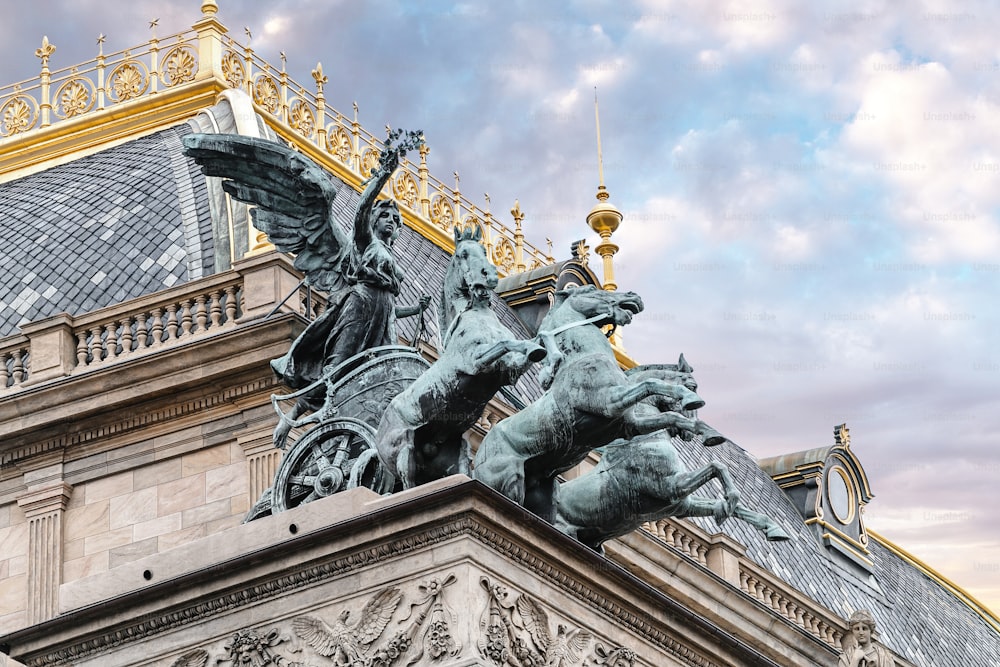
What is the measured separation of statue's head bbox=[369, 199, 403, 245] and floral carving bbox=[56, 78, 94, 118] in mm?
17342

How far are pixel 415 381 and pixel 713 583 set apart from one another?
15.2m

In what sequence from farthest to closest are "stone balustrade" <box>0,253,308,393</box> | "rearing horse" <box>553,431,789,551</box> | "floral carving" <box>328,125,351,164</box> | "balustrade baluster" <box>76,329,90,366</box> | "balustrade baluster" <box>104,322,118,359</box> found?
1. "floral carving" <box>328,125,351,164</box>
2. "balustrade baluster" <box>76,329,90,366</box>
3. "balustrade baluster" <box>104,322,118,359</box>
4. "stone balustrade" <box>0,253,308,393</box>
5. "rearing horse" <box>553,431,789,551</box>

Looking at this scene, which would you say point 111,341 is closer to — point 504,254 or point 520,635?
point 520,635

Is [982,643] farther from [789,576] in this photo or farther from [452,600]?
[452,600]

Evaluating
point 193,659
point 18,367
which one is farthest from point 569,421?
point 18,367

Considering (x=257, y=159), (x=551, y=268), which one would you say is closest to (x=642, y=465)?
(x=257, y=159)

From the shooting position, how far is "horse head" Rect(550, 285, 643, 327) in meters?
23.4

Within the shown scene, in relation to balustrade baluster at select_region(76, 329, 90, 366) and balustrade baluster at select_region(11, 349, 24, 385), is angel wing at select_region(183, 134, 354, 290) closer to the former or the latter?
balustrade baluster at select_region(76, 329, 90, 366)

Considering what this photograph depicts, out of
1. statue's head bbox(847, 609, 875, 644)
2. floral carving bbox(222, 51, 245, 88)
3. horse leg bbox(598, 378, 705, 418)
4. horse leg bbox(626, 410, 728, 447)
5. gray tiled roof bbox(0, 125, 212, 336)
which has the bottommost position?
horse leg bbox(626, 410, 728, 447)

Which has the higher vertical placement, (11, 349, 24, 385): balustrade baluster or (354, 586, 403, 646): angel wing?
(11, 349, 24, 385): balustrade baluster

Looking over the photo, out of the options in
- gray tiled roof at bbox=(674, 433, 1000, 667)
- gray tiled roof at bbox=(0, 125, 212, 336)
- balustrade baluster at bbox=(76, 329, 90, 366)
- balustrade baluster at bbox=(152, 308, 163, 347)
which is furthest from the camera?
gray tiled roof at bbox=(674, 433, 1000, 667)

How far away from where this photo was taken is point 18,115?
1674 inches

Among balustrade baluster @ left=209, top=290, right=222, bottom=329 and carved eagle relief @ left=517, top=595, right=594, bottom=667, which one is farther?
balustrade baluster @ left=209, top=290, right=222, bottom=329

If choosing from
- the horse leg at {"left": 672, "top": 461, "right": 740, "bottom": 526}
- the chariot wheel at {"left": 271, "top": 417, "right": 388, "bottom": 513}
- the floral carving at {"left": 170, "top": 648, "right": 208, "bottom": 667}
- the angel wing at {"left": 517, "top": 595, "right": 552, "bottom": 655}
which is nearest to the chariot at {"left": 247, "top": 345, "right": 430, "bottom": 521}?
the chariot wheel at {"left": 271, "top": 417, "right": 388, "bottom": 513}
